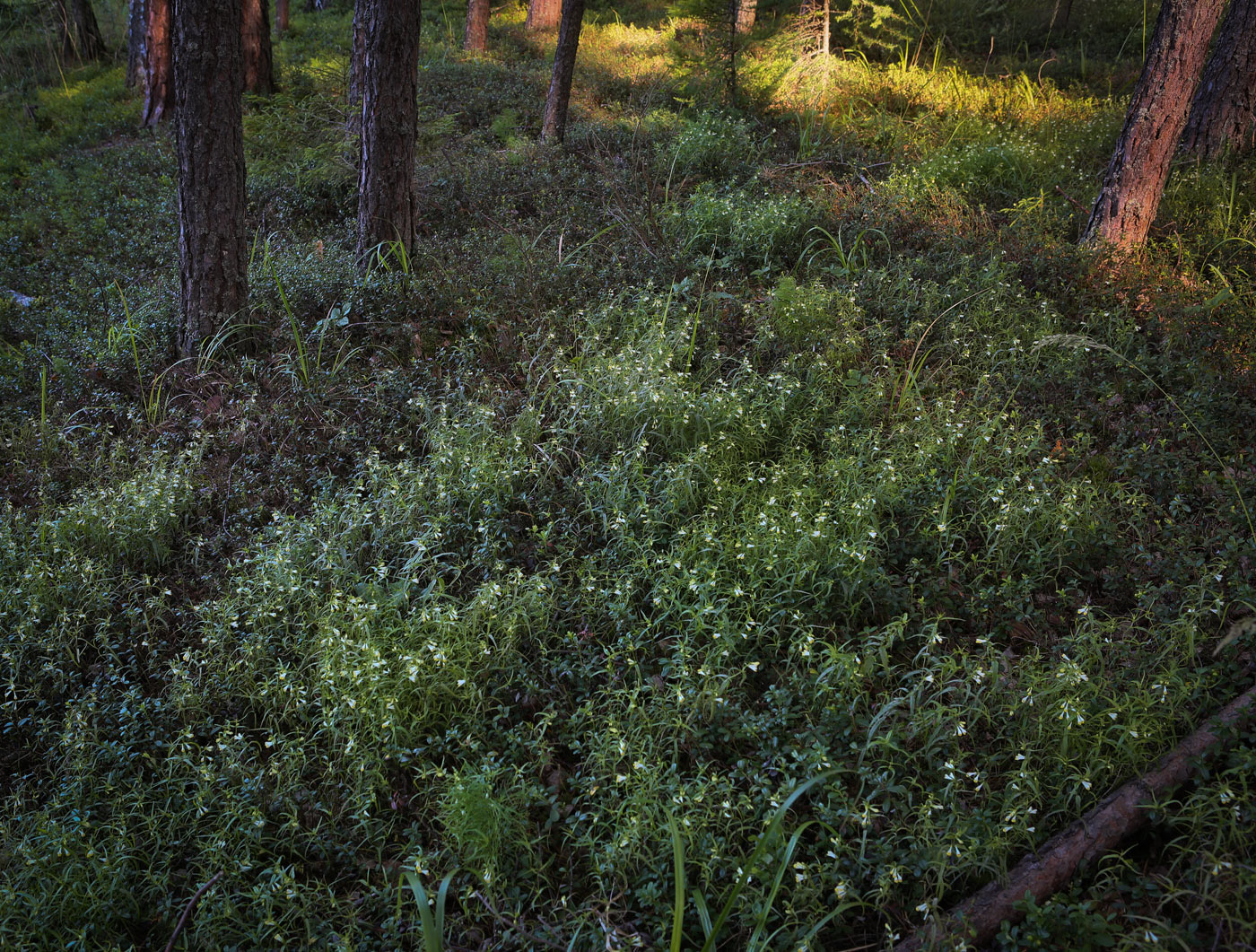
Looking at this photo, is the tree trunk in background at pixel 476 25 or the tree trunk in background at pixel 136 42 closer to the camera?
the tree trunk in background at pixel 136 42

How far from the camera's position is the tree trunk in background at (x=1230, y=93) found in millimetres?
7555

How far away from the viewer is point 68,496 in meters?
4.95

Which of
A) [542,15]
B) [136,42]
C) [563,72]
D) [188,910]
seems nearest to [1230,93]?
[563,72]

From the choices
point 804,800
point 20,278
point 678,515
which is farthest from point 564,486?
point 20,278

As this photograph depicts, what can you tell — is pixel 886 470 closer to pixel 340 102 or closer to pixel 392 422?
pixel 392 422

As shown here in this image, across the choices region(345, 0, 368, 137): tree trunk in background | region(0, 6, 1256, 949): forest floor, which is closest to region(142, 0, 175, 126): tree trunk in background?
region(345, 0, 368, 137): tree trunk in background

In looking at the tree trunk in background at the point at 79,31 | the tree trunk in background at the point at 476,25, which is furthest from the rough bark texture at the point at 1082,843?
the tree trunk in background at the point at 79,31

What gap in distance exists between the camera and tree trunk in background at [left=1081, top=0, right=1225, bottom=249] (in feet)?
20.0

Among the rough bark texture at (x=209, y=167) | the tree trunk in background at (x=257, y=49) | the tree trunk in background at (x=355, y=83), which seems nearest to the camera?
the rough bark texture at (x=209, y=167)

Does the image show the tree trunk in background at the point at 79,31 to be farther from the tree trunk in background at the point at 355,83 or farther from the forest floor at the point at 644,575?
the forest floor at the point at 644,575

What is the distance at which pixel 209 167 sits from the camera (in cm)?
575

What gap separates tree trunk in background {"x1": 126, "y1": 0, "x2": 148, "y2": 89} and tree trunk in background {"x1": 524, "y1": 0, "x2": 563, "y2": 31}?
7.64 metres

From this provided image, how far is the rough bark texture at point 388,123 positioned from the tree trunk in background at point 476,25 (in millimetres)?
8821

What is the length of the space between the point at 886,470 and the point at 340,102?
10620mm
